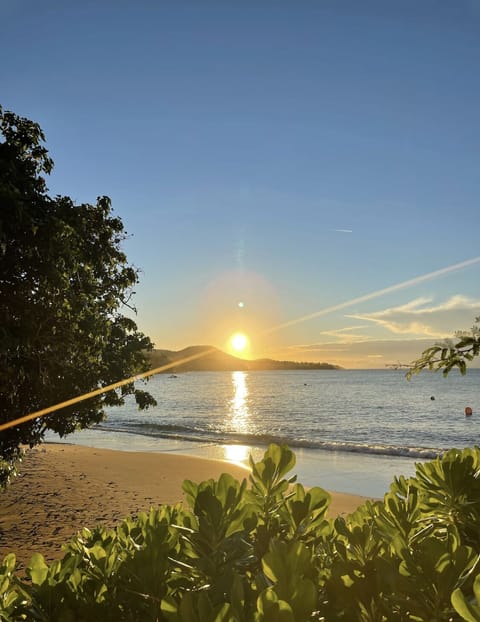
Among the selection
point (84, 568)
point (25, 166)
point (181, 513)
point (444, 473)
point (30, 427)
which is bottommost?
point (30, 427)

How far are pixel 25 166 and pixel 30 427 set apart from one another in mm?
4973

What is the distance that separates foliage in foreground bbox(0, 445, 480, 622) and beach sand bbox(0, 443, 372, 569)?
26.5 ft

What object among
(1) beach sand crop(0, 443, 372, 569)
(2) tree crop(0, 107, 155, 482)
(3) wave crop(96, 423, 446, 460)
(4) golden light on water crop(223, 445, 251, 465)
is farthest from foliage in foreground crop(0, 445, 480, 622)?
(3) wave crop(96, 423, 446, 460)

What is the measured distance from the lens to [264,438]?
108 ft

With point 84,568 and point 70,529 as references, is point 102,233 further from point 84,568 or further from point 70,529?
point 84,568

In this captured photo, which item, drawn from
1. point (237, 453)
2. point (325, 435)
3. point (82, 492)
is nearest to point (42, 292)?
point (82, 492)

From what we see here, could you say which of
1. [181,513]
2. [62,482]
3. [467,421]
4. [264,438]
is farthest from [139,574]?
[467,421]

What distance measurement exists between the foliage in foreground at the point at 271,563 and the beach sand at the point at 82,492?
8.06m

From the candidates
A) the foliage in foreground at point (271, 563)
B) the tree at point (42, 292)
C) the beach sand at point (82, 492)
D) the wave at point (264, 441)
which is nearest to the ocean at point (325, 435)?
the wave at point (264, 441)

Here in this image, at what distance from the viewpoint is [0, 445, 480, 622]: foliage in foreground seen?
41.1 inches

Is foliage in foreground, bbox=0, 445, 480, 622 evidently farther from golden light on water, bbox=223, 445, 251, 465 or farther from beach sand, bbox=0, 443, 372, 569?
golden light on water, bbox=223, 445, 251, 465

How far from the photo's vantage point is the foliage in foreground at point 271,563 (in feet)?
3.42

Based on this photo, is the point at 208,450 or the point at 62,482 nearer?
the point at 62,482

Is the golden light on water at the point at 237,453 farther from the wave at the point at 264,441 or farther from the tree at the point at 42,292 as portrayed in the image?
the tree at the point at 42,292
